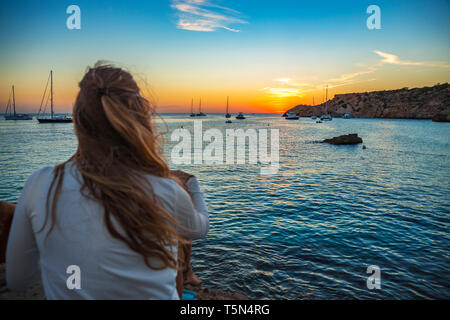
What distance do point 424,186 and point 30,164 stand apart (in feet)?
88.2

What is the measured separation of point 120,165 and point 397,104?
541 feet

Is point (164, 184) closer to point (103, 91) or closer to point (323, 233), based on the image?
point (103, 91)

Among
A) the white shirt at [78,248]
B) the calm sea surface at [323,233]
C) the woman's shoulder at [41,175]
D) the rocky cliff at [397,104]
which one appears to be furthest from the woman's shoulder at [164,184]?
the rocky cliff at [397,104]

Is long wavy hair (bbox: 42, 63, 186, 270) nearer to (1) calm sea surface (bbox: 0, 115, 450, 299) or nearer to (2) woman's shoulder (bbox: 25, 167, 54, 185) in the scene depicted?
(2) woman's shoulder (bbox: 25, 167, 54, 185)

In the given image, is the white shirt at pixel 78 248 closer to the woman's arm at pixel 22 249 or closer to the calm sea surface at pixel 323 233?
the woman's arm at pixel 22 249

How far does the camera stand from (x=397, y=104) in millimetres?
138500

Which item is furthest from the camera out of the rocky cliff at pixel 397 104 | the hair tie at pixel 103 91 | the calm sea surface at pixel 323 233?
the rocky cliff at pixel 397 104

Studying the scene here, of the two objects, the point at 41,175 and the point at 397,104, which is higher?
the point at 397,104

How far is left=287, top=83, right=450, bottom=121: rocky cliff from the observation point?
118 metres

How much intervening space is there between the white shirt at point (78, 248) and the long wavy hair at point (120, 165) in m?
0.04

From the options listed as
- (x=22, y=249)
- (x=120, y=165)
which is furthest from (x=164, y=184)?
(x=22, y=249)

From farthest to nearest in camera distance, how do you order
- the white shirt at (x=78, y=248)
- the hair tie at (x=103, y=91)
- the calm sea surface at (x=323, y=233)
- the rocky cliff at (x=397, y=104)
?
the rocky cliff at (x=397, y=104)
the calm sea surface at (x=323, y=233)
the hair tie at (x=103, y=91)
the white shirt at (x=78, y=248)

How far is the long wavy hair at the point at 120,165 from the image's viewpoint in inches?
53.1

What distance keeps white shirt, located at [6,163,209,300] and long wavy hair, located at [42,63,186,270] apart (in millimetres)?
38
